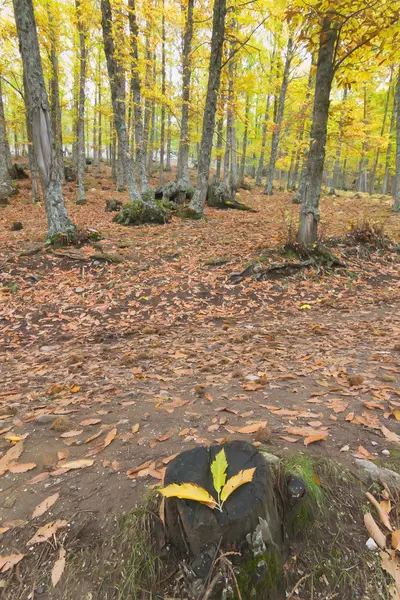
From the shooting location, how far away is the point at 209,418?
242cm

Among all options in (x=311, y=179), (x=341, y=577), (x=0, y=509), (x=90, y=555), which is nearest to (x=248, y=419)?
(x=341, y=577)

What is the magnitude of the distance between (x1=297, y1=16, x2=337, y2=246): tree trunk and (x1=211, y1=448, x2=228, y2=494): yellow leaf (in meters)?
6.34

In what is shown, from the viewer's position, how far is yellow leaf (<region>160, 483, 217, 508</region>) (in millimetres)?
1175

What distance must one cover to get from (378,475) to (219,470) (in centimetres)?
104

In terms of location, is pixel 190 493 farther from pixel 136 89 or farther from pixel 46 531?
pixel 136 89

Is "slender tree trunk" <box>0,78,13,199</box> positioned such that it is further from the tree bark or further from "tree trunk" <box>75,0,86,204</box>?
the tree bark

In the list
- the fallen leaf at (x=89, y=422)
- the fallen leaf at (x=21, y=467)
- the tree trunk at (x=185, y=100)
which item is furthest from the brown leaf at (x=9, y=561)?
the tree trunk at (x=185, y=100)

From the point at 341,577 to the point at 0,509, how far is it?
67.0 inches

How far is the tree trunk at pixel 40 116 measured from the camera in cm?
655

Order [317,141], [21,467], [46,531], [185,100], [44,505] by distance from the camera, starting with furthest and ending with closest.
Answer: [185,100], [317,141], [21,467], [44,505], [46,531]

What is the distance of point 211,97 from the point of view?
9.51m

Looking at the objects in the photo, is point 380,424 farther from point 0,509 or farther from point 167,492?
point 0,509

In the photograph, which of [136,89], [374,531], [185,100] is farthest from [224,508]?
[185,100]

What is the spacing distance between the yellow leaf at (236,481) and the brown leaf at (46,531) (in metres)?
0.87
